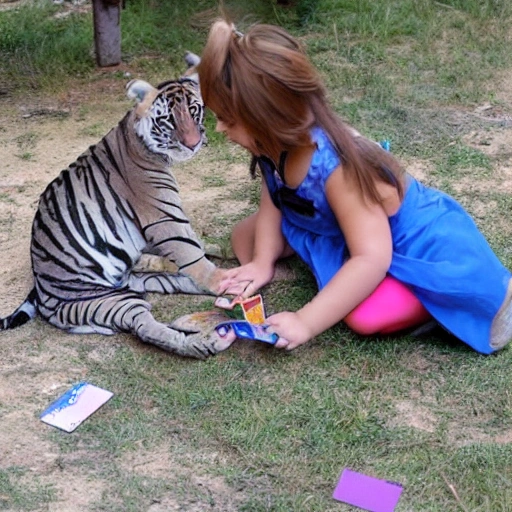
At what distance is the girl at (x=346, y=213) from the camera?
2.75 metres

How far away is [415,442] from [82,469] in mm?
1004

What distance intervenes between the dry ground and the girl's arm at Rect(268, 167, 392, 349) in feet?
1.36

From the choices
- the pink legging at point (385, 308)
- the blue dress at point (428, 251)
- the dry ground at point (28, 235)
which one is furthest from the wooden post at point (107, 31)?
the pink legging at point (385, 308)

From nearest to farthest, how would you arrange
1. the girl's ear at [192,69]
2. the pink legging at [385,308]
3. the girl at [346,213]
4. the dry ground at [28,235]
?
the dry ground at [28,235] → the girl at [346,213] → the pink legging at [385,308] → the girl's ear at [192,69]

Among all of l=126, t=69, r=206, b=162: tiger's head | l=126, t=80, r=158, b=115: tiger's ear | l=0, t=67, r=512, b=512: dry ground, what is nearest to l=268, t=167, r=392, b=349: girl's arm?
l=0, t=67, r=512, b=512: dry ground

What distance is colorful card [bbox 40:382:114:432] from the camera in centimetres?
283

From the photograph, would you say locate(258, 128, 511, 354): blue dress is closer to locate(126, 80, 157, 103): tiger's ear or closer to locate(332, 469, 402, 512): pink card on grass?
locate(126, 80, 157, 103): tiger's ear

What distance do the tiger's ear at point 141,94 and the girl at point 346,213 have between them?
54 centimetres

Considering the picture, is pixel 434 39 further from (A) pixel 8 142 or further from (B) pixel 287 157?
(B) pixel 287 157

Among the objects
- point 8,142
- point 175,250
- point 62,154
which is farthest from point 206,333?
point 8,142

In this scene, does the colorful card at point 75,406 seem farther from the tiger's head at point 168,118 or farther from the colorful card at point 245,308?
the tiger's head at point 168,118

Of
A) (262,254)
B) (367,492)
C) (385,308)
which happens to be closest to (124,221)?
(262,254)

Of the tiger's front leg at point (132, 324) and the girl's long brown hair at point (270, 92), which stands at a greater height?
the girl's long brown hair at point (270, 92)

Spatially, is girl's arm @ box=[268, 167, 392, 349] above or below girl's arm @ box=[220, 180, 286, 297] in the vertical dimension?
above
